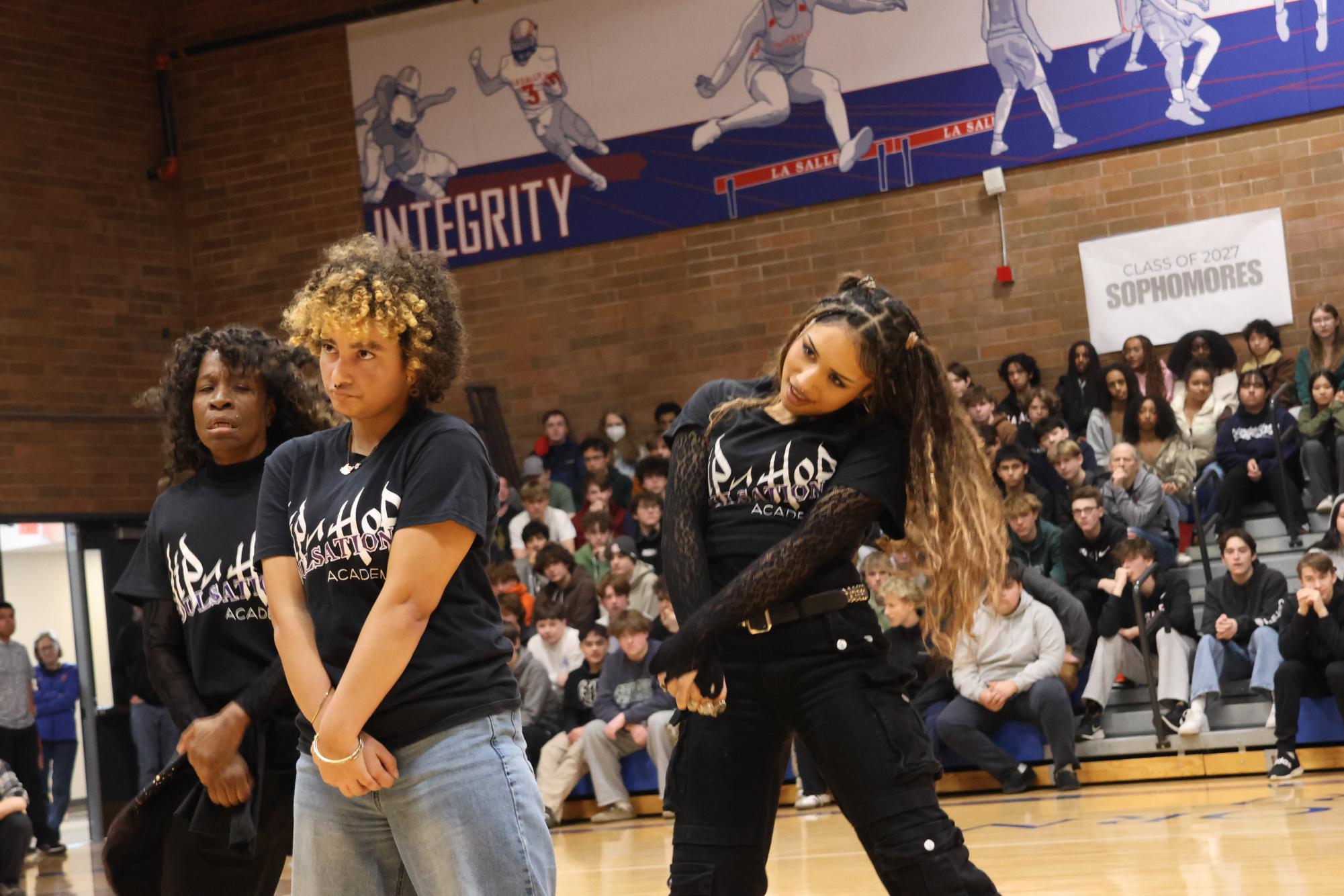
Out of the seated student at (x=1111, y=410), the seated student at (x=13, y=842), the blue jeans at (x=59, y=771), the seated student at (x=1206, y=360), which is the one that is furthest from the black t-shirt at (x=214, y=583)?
the seated student at (x=1206, y=360)

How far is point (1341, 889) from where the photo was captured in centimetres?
473

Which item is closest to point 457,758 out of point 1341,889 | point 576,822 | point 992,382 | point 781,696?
point 781,696

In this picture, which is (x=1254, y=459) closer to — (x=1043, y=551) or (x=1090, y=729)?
(x=1043, y=551)

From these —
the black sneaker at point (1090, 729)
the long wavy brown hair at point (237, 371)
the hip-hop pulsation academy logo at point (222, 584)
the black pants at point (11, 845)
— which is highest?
the long wavy brown hair at point (237, 371)

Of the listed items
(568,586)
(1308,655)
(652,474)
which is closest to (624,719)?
(568,586)

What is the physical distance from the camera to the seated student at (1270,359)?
1164cm

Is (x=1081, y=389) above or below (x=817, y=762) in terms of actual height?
above

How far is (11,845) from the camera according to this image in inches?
289

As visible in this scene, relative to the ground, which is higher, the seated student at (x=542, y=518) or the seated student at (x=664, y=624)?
the seated student at (x=542, y=518)

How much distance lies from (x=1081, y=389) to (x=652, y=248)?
13.7 ft

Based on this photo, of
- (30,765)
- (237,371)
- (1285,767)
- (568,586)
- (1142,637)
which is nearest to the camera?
(237,371)

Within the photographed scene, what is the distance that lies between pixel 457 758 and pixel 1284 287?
37.0 feet

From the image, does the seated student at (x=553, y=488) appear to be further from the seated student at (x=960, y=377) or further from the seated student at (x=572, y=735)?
the seated student at (x=960, y=377)

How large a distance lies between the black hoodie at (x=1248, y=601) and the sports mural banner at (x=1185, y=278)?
4066mm
